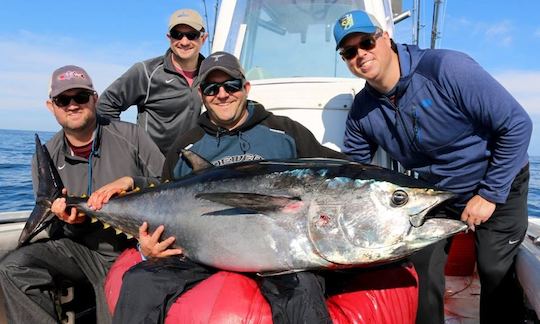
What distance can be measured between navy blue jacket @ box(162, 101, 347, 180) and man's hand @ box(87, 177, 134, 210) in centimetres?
23

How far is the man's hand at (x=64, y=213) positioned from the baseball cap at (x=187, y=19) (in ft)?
5.55

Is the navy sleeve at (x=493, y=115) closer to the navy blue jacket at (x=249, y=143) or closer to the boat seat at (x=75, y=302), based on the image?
the navy blue jacket at (x=249, y=143)

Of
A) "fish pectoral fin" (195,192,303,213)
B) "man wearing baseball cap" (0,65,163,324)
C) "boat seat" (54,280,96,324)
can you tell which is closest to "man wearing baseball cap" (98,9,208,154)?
"man wearing baseball cap" (0,65,163,324)

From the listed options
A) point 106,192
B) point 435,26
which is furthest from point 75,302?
point 435,26

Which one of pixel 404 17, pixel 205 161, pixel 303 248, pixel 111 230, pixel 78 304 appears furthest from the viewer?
pixel 404 17

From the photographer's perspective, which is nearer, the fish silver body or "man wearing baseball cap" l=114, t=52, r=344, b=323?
the fish silver body

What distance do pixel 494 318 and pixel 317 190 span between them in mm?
1695

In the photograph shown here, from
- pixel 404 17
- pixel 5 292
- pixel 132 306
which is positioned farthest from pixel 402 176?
pixel 404 17

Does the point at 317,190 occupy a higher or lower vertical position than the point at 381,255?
higher

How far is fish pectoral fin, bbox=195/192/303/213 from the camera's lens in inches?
81.4

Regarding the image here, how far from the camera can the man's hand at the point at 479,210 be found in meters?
2.55

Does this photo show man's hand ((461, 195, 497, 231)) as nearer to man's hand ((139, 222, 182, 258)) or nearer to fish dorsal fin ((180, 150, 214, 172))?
fish dorsal fin ((180, 150, 214, 172))

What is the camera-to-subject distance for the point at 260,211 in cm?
211

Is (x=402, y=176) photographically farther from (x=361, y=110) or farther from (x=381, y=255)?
(x=361, y=110)
